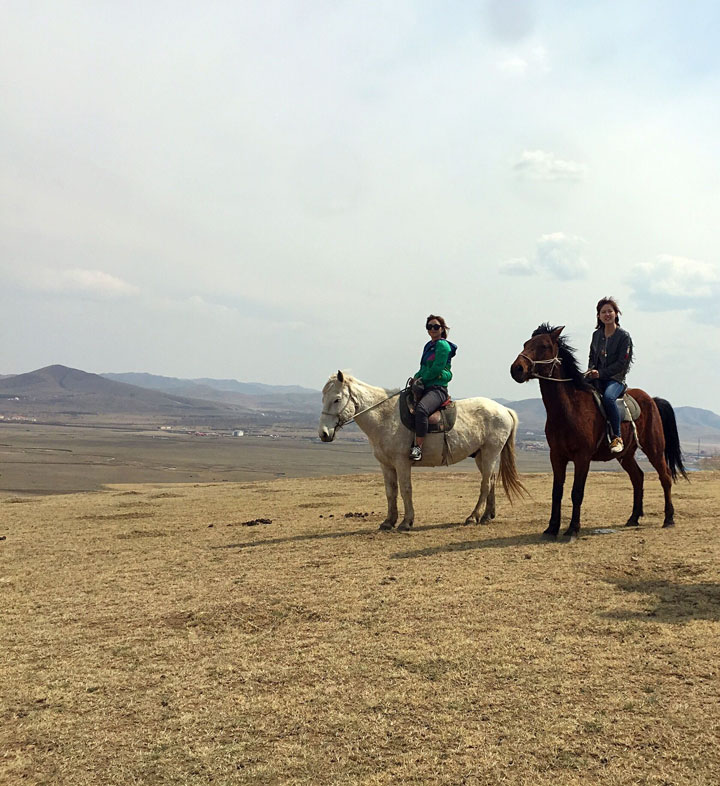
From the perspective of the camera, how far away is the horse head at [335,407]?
8930 mm

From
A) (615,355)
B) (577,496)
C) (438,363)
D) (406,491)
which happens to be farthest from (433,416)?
(615,355)

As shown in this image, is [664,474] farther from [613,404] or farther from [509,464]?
[509,464]

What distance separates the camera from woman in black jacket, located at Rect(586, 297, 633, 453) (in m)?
8.19

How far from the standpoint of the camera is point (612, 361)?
27.6ft

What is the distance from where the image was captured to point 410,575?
20.9 ft

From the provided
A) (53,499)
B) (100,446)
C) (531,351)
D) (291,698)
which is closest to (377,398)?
(531,351)

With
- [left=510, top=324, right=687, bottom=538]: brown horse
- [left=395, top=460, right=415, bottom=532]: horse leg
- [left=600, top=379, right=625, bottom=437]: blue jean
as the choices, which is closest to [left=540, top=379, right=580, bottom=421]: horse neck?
[left=510, top=324, right=687, bottom=538]: brown horse

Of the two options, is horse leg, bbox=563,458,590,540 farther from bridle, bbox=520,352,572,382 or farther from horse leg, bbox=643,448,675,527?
horse leg, bbox=643,448,675,527

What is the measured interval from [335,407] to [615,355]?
13.4 feet

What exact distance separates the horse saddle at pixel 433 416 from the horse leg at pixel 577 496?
2.04m

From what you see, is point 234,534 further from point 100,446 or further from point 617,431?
point 100,446

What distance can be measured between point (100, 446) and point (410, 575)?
224 feet

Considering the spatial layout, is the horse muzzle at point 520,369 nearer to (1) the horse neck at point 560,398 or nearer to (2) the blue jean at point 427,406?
(1) the horse neck at point 560,398

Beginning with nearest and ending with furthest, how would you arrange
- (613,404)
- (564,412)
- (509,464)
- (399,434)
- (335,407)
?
1. (564,412)
2. (613,404)
3. (335,407)
4. (399,434)
5. (509,464)
